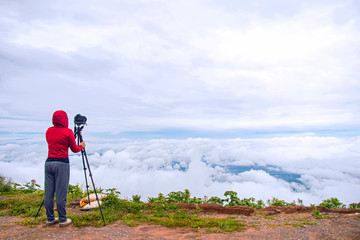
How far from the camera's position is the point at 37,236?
6.63 metres

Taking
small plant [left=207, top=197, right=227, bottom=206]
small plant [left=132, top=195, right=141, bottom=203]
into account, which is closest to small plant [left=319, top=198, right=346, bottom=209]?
small plant [left=207, top=197, right=227, bottom=206]

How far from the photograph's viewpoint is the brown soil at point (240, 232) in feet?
22.0

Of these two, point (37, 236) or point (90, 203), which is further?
point (90, 203)

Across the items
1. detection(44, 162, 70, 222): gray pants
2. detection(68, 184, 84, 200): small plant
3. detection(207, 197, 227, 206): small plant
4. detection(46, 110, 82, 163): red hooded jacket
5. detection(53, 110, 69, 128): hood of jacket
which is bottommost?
detection(68, 184, 84, 200): small plant

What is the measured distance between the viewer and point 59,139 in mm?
7086

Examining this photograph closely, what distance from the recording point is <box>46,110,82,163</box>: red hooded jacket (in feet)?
23.3

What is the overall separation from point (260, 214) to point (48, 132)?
739cm

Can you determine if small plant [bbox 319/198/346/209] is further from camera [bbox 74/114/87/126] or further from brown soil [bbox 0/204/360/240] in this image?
camera [bbox 74/114/87/126]

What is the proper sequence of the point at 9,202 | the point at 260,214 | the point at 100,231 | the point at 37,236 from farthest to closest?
the point at 9,202
the point at 260,214
the point at 100,231
the point at 37,236

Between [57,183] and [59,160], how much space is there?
623mm

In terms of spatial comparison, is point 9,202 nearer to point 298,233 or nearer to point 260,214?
point 260,214

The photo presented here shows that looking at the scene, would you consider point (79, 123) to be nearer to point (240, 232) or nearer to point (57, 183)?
point (57, 183)

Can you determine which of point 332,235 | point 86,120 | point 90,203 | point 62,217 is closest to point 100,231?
point 62,217

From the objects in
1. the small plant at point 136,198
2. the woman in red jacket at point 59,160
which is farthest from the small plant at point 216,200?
the woman in red jacket at point 59,160
